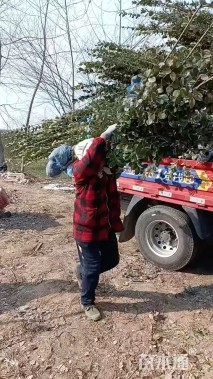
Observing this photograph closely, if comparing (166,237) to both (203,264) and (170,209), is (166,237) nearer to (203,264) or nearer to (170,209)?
(170,209)

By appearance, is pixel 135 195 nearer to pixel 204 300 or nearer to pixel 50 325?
pixel 204 300

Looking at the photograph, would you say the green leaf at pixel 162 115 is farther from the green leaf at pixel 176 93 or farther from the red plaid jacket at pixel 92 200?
the red plaid jacket at pixel 92 200

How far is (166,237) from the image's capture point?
439cm

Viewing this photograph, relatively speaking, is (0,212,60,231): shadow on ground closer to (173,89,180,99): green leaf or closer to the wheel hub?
the wheel hub

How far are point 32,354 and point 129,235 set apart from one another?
2.04m

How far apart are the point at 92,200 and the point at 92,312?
964 millimetres

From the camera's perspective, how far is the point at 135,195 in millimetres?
4461

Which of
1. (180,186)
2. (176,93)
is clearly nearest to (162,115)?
(176,93)

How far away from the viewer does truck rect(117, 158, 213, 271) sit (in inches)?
151

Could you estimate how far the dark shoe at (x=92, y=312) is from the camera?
3.27m

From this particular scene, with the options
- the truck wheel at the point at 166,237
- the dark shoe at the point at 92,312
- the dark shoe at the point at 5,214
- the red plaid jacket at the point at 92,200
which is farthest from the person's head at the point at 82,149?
the dark shoe at the point at 5,214

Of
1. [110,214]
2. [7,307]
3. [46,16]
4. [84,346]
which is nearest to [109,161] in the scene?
[110,214]

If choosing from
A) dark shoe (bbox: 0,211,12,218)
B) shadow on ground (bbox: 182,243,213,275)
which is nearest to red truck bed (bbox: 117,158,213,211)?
shadow on ground (bbox: 182,243,213,275)

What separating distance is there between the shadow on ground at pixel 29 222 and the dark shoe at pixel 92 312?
288 cm
